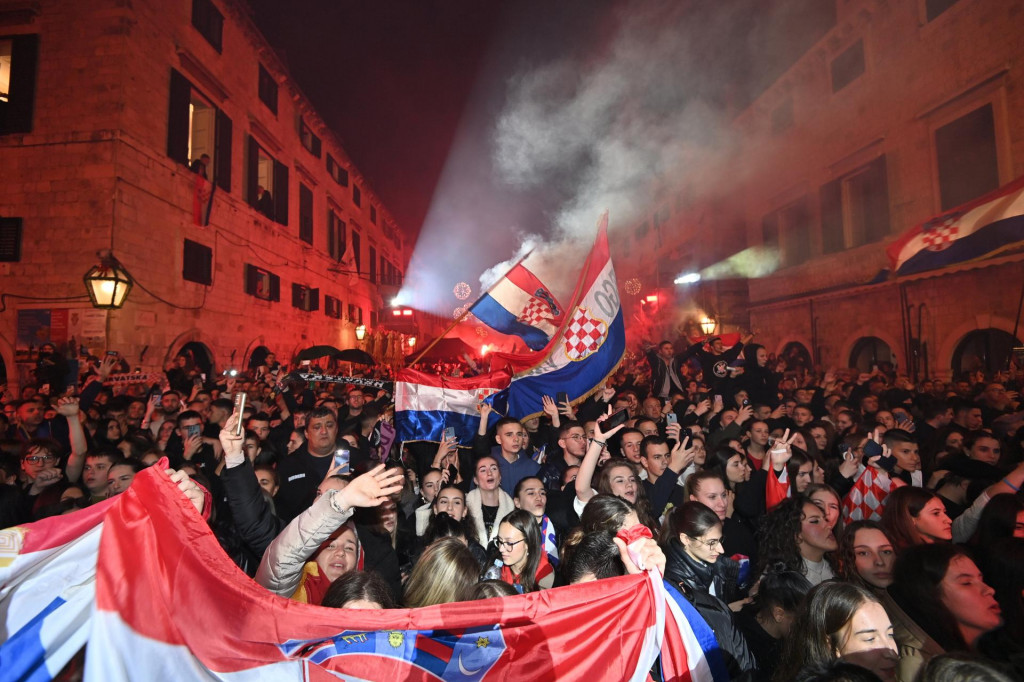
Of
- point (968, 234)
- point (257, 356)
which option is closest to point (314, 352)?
point (257, 356)

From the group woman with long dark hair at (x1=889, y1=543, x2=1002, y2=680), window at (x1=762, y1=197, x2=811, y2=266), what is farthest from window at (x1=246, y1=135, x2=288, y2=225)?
woman with long dark hair at (x1=889, y1=543, x2=1002, y2=680)

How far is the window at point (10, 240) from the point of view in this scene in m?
12.6

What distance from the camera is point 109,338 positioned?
12.2 meters

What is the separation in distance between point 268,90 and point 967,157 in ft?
76.3

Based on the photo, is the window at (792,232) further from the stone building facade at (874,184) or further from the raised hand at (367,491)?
the raised hand at (367,491)

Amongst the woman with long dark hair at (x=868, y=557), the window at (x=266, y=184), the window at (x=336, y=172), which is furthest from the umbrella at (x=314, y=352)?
the window at (x=336, y=172)

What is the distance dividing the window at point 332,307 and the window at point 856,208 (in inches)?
861

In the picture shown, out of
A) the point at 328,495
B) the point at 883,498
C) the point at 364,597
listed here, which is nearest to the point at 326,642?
the point at 364,597

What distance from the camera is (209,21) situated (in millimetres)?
17234

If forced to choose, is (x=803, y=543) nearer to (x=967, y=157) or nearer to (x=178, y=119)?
(x=967, y=157)

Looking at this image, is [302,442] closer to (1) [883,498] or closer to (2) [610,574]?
(2) [610,574]

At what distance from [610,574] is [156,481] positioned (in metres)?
2.38

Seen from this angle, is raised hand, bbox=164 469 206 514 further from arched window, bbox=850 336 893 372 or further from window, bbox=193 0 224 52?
arched window, bbox=850 336 893 372

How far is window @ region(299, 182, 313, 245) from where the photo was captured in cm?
2542
